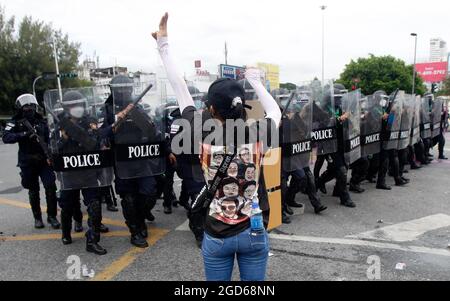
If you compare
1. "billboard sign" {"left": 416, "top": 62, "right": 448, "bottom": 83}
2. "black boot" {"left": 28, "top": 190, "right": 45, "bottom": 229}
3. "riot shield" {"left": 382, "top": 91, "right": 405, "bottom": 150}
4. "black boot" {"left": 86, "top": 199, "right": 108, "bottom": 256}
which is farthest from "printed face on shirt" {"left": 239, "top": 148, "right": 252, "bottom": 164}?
"billboard sign" {"left": 416, "top": 62, "right": 448, "bottom": 83}

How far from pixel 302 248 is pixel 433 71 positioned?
61.4 metres

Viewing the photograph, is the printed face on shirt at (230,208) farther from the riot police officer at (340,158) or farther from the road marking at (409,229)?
the riot police officer at (340,158)

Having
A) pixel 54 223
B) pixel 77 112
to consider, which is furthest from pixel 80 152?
pixel 54 223

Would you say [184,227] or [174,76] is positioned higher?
[174,76]

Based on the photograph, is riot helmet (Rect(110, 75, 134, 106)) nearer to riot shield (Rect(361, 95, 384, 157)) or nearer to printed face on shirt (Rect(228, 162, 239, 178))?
printed face on shirt (Rect(228, 162, 239, 178))

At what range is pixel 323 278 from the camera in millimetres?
3471

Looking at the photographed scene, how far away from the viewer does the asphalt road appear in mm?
3654

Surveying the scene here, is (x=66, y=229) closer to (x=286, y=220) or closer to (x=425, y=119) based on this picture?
(x=286, y=220)

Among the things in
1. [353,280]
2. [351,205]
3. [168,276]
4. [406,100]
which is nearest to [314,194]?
[351,205]

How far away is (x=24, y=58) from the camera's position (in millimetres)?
31031

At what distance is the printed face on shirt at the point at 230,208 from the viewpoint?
200cm

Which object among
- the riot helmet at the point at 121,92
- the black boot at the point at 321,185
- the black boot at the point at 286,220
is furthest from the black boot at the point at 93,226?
the black boot at the point at 321,185
